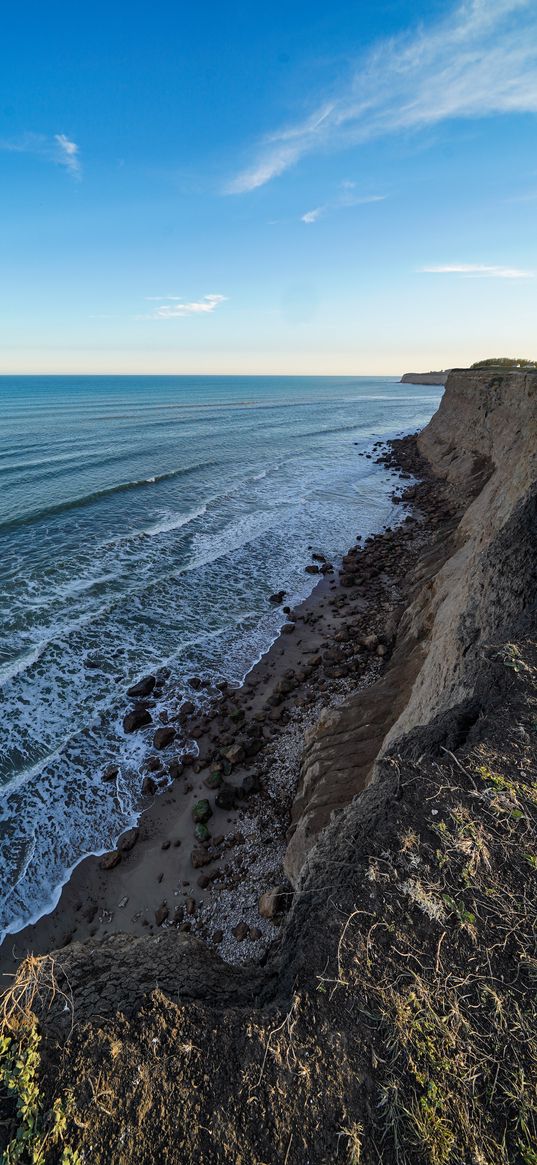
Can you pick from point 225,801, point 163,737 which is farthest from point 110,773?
point 225,801

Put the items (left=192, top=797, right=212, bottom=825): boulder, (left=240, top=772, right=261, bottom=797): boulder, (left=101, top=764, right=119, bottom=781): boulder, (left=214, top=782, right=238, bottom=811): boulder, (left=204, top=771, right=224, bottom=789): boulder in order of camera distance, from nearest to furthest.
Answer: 1. (left=192, top=797, right=212, bottom=825): boulder
2. (left=214, top=782, right=238, bottom=811): boulder
3. (left=240, top=772, right=261, bottom=797): boulder
4. (left=204, top=771, right=224, bottom=789): boulder
5. (left=101, top=764, right=119, bottom=781): boulder

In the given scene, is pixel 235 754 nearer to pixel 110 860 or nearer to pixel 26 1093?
pixel 110 860

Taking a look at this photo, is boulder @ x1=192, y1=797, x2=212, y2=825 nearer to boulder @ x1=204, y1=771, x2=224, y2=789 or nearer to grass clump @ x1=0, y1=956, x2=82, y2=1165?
boulder @ x1=204, y1=771, x2=224, y2=789

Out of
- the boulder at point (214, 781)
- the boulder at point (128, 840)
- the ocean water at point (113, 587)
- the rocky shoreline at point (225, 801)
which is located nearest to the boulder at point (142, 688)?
the rocky shoreline at point (225, 801)

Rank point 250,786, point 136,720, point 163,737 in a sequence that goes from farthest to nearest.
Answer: point 136,720 → point 163,737 → point 250,786

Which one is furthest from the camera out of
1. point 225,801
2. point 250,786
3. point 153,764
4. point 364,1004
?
point 153,764

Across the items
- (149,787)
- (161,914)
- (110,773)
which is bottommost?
(161,914)

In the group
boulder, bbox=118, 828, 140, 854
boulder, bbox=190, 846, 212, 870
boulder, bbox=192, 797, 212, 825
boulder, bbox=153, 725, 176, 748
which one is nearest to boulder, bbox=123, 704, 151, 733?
boulder, bbox=153, 725, 176, 748

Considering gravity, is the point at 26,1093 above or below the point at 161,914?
above
